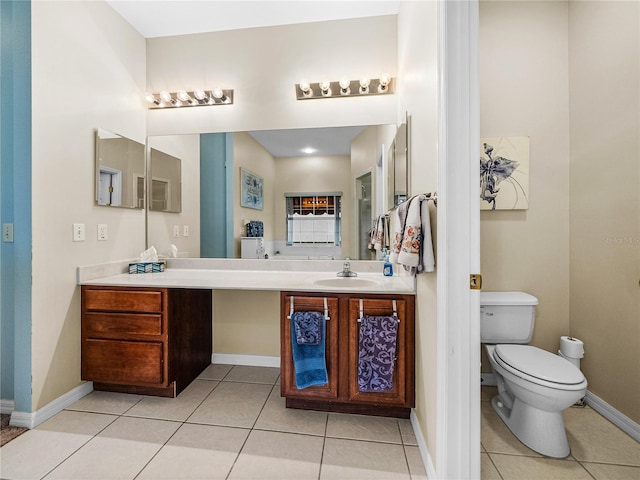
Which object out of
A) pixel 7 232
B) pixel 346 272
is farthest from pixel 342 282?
pixel 7 232

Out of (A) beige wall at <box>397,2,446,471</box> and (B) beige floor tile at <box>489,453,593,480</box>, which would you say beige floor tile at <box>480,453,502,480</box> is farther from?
(A) beige wall at <box>397,2,446,471</box>

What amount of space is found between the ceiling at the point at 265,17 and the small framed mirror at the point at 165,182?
0.76 metres

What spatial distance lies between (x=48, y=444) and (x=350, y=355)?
1630 mm

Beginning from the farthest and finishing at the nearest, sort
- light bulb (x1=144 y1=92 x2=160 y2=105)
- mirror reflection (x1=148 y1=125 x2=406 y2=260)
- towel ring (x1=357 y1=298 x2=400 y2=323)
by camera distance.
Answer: light bulb (x1=144 y1=92 x2=160 y2=105), mirror reflection (x1=148 y1=125 x2=406 y2=260), towel ring (x1=357 y1=298 x2=400 y2=323)

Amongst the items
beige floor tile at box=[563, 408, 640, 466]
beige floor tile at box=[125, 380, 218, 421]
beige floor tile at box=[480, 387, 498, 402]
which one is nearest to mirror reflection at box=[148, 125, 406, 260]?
beige floor tile at box=[125, 380, 218, 421]

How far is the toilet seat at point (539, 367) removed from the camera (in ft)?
4.76

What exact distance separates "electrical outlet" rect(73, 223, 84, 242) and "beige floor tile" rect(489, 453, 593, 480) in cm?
268

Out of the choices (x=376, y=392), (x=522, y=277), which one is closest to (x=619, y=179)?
(x=522, y=277)

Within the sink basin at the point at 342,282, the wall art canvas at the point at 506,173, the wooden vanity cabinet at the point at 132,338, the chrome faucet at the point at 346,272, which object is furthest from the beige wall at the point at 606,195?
the wooden vanity cabinet at the point at 132,338

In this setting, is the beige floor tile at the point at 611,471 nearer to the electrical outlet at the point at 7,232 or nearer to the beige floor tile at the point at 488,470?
the beige floor tile at the point at 488,470

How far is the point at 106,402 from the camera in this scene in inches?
76.6

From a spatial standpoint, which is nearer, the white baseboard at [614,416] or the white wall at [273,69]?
the white baseboard at [614,416]

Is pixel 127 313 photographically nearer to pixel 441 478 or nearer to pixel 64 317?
pixel 64 317

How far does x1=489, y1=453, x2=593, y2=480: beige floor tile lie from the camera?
1.37 m
